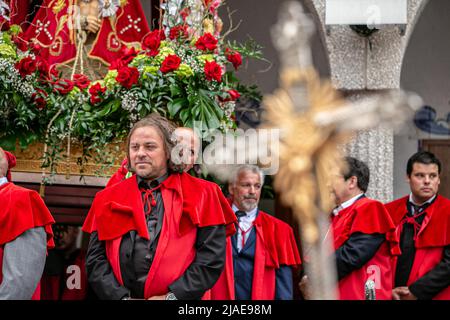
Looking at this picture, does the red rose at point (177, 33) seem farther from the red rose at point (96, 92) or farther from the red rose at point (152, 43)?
the red rose at point (96, 92)

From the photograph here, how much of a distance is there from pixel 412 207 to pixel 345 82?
123 cm

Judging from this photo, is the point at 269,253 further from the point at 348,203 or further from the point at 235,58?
the point at 235,58

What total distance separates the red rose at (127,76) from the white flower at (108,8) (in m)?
1.14

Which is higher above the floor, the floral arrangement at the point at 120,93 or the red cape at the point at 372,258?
the floral arrangement at the point at 120,93

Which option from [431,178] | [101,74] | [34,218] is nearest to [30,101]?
[101,74]

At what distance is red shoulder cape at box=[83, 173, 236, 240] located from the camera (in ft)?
12.8

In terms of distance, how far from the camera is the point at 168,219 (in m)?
3.88

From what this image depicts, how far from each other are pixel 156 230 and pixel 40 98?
1.98m

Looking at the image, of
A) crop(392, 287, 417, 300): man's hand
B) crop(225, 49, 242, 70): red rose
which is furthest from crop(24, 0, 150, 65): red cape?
crop(392, 287, 417, 300): man's hand

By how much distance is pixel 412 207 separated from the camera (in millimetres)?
5109

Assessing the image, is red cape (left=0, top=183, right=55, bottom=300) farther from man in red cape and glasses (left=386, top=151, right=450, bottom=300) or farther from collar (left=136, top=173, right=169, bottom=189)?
man in red cape and glasses (left=386, top=151, right=450, bottom=300)

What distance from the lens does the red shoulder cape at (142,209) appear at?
12.8 ft

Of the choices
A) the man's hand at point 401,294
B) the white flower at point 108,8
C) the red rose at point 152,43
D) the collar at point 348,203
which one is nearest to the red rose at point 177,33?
the red rose at point 152,43

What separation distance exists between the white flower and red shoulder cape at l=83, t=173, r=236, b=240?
8.04 ft
